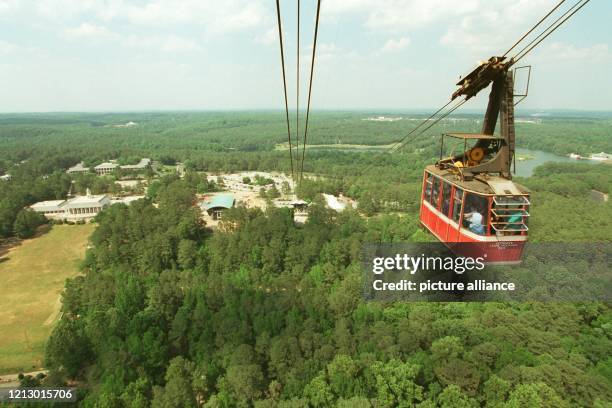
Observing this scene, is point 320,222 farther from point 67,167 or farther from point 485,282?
point 67,167

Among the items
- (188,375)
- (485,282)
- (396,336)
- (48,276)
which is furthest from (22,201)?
(485,282)

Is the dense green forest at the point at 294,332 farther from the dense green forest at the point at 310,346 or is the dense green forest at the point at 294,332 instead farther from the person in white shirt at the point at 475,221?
the person in white shirt at the point at 475,221

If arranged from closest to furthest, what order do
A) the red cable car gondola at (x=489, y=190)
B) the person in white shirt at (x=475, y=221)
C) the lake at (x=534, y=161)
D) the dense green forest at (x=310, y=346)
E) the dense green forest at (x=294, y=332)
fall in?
the red cable car gondola at (x=489, y=190)
the person in white shirt at (x=475, y=221)
the dense green forest at (x=310, y=346)
the dense green forest at (x=294, y=332)
the lake at (x=534, y=161)

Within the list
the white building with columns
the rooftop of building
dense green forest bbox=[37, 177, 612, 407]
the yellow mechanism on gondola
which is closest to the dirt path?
dense green forest bbox=[37, 177, 612, 407]

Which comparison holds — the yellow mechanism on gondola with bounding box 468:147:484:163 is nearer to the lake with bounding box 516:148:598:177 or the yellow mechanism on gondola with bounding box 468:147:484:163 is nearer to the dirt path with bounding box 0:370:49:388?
the dirt path with bounding box 0:370:49:388

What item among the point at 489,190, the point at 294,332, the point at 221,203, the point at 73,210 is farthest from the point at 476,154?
the point at 73,210

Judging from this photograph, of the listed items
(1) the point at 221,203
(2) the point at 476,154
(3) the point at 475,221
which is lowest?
(1) the point at 221,203

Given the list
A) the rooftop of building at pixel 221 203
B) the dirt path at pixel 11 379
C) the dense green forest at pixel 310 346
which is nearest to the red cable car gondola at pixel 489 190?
the dense green forest at pixel 310 346

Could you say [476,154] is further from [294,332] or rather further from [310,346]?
[294,332]
